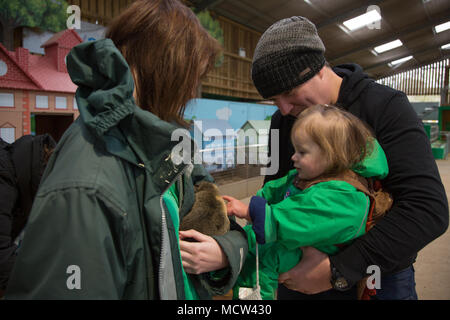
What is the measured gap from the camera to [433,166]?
3.21 feet

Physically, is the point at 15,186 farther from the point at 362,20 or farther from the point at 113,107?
the point at 362,20

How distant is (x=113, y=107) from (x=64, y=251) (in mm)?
311

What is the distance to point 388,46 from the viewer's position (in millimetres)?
13617

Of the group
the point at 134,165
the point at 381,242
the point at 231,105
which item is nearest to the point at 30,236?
the point at 134,165

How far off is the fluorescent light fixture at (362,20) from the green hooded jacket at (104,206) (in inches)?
416

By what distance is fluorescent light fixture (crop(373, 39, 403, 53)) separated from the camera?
13202mm

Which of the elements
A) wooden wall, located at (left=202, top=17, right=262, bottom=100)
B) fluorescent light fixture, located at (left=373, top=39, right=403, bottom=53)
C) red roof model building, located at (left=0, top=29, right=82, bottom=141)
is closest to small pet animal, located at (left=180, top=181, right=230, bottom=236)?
red roof model building, located at (left=0, top=29, right=82, bottom=141)

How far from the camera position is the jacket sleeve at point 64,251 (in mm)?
550

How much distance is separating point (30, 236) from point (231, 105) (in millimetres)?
8354

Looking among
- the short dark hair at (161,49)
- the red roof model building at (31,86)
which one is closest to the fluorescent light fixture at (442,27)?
the red roof model building at (31,86)

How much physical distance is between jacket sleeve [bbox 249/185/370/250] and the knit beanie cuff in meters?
0.43

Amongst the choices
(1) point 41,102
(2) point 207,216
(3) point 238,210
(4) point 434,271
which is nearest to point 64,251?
(2) point 207,216

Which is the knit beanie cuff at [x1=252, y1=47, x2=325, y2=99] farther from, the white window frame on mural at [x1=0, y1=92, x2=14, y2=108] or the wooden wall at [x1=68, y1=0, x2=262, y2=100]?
the wooden wall at [x1=68, y1=0, x2=262, y2=100]
